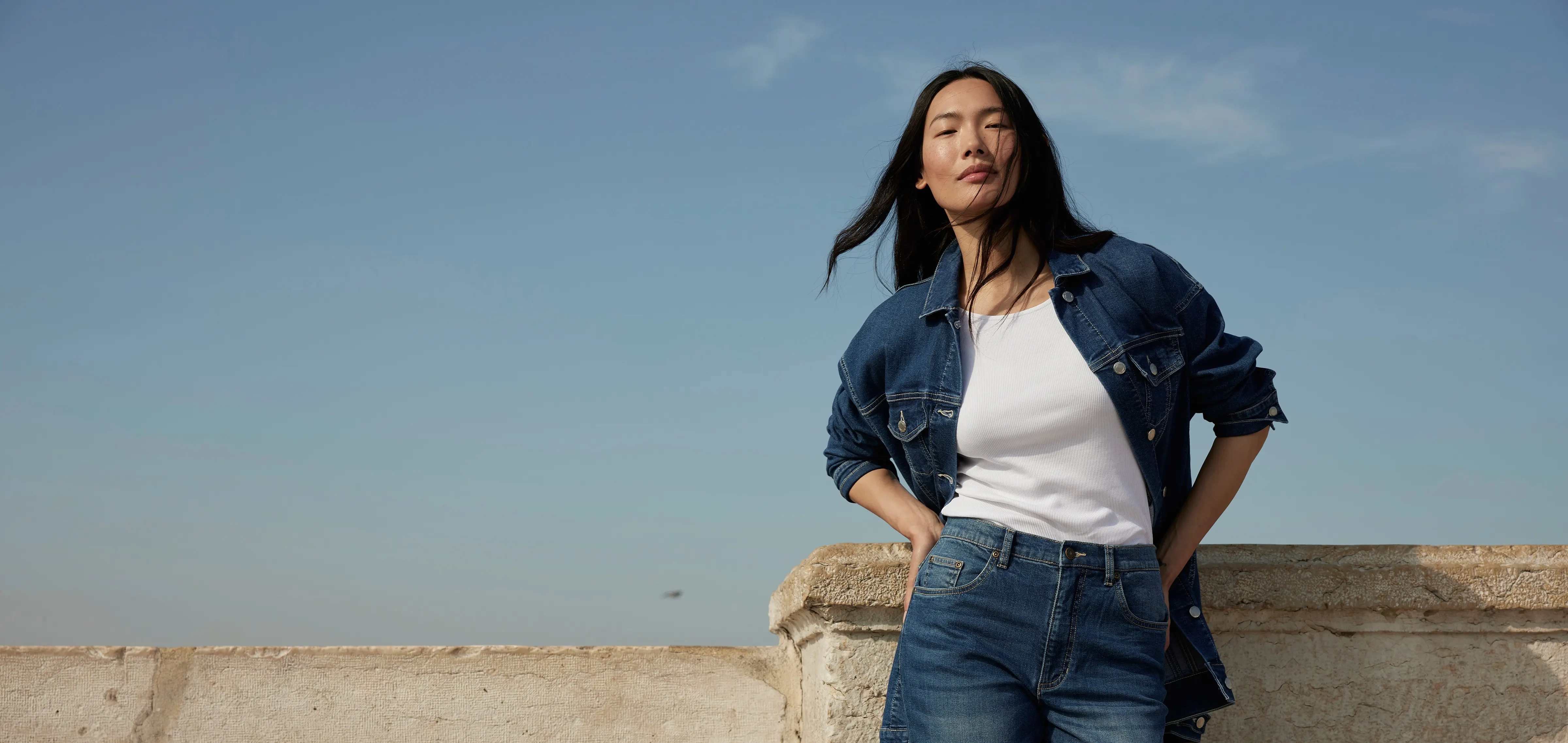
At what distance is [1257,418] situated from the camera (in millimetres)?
1989

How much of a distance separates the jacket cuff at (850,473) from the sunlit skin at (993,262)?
0.09 meters

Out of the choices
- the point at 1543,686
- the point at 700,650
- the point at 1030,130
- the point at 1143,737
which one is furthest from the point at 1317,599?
the point at 700,650

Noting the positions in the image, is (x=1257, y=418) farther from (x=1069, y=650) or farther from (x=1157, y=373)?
(x=1069, y=650)

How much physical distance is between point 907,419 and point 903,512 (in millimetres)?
194

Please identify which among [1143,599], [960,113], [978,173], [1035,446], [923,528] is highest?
[960,113]

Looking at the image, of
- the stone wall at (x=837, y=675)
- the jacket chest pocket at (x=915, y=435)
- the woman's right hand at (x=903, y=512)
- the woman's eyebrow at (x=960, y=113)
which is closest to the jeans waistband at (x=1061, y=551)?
the woman's right hand at (x=903, y=512)

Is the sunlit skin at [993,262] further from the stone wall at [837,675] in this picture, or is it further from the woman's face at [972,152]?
the stone wall at [837,675]

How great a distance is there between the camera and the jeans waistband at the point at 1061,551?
1781 mm

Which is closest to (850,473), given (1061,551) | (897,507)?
(897,507)

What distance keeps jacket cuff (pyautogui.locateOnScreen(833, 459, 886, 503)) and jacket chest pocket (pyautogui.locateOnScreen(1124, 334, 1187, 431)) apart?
22.7 inches

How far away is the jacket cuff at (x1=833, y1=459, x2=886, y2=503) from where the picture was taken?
2254 mm

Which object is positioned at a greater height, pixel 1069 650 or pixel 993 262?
pixel 993 262

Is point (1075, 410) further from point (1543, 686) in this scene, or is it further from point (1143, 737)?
point (1543, 686)

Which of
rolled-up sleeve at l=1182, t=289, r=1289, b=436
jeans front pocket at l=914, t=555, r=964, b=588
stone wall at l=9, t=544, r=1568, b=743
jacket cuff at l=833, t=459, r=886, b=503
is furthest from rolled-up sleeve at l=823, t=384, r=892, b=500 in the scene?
rolled-up sleeve at l=1182, t=289, r=1289, b=436
